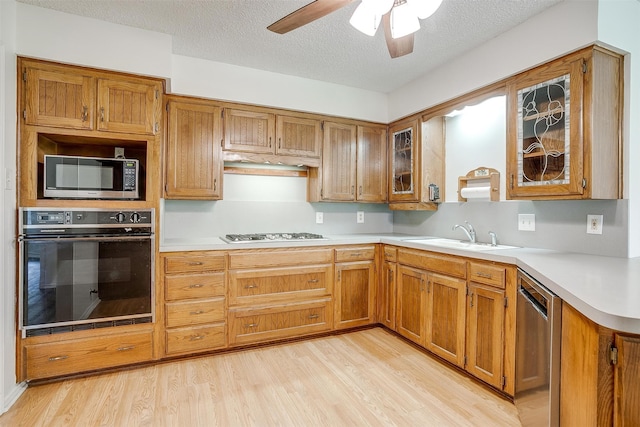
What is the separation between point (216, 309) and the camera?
8.81 feet

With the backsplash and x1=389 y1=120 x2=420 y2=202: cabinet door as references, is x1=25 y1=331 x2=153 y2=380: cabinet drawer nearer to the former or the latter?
the backsplash

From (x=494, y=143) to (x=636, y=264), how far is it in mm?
1361

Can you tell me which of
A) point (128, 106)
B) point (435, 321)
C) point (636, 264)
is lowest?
point (435, 321)

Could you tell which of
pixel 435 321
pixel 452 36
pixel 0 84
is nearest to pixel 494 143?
pixel 452 36

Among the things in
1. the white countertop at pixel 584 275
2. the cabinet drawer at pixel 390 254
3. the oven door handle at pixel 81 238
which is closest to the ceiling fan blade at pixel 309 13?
the white countertop at pixel 584 275

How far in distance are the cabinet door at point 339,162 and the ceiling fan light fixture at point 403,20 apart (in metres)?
1.80

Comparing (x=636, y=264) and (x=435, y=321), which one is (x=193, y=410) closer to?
(x=435, y=321)

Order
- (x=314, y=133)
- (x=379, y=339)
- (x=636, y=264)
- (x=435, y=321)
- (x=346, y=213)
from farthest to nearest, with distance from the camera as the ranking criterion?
(x=346, y=213) → (x=314, y=133) → (x=379, y=339) → (x=435, y=321) → (x=636, y=264)

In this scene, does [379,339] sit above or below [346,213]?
below

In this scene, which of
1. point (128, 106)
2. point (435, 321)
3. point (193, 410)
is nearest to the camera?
point (193, 410)

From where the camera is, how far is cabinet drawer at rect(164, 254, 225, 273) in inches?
100

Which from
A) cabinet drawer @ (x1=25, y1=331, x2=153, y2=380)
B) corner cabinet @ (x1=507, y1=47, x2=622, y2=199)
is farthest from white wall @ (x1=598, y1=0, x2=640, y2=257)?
cabinet drawer @ (x1=25, y1=331, x2=153, y2=380)

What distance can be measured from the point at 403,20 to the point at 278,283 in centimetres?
218

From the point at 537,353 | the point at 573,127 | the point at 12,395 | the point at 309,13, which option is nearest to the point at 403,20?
the point at 309,13
